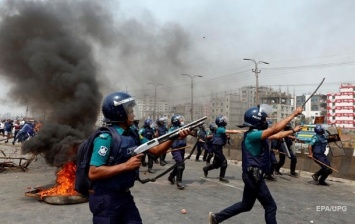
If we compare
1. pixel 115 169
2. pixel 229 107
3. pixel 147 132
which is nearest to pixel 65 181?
pixel 115 169

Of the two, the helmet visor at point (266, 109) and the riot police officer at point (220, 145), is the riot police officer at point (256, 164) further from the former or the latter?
the riot police officer at point (220, 145)

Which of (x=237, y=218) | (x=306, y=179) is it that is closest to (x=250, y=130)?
(x=237, y=218)

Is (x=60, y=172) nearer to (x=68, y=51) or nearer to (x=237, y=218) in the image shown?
(x=237, y=218)

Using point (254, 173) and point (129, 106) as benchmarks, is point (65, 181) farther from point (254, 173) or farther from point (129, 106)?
point (129, 106)

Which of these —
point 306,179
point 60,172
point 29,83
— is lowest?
point 306,179

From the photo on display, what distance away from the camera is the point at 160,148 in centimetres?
305

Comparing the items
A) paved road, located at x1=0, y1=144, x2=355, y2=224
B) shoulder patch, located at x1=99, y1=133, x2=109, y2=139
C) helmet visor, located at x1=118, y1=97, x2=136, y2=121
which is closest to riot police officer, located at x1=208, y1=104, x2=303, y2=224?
paved road, located at x1=0, y1=144, x2=355, y2=224

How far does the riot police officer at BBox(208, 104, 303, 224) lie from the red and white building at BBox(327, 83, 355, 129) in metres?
89.2

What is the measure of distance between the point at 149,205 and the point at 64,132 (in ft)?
9.39

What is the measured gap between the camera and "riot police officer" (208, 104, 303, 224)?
418 centimetres

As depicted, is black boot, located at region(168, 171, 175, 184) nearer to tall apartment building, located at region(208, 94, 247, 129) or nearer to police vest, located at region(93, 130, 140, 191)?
police vest, located at region(93, 130, 140, 191)

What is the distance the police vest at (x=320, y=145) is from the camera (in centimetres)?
878

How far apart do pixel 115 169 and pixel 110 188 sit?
21 cm

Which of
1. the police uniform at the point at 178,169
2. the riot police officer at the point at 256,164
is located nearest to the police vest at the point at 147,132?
the police uniform at the point at 178,169
